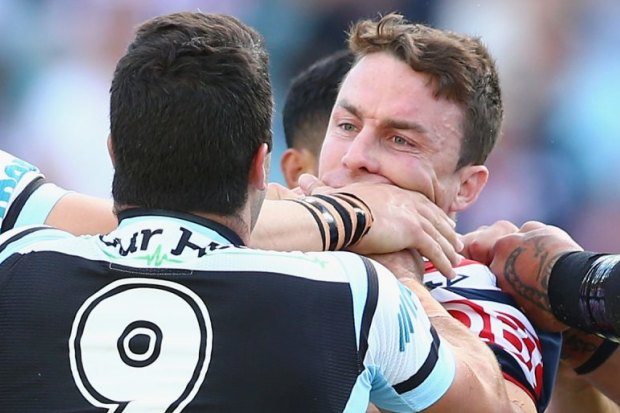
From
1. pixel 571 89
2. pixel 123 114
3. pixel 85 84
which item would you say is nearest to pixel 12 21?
pixel 85 84

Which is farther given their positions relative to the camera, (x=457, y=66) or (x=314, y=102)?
(x=314, y=102)

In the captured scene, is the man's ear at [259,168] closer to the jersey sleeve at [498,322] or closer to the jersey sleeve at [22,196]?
the jersey sleeve at [22,196]

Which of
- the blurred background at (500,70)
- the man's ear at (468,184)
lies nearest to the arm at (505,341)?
the man's ear at (468,184)

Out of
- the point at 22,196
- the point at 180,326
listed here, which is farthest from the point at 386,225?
the point at 180,326

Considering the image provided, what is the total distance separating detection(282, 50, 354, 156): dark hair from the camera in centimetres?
495

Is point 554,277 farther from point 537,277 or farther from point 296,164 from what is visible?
point 296,164

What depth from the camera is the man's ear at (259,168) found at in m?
2.29

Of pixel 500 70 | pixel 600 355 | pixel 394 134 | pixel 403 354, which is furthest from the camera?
pixel 500 70

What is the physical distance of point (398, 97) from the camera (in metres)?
3.29

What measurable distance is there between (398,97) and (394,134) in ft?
0.34

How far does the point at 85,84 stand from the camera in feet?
23.2

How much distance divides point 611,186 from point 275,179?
2130mm

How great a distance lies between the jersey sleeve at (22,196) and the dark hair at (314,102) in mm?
2243

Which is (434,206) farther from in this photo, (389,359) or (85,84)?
(85,84)
